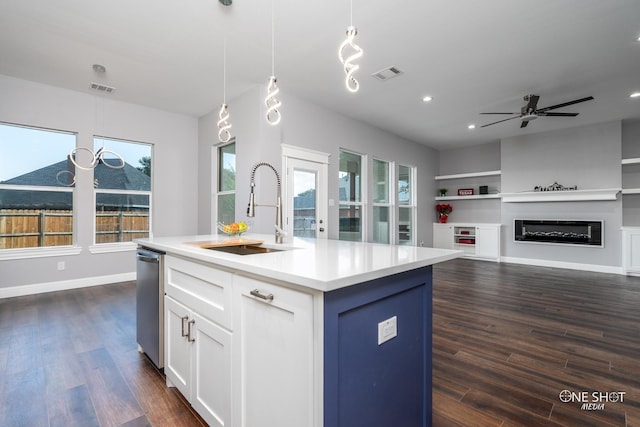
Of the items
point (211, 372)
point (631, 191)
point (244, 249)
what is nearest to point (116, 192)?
point (244, 249)

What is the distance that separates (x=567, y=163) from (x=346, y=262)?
23.5 feet

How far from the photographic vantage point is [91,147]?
4.52 m

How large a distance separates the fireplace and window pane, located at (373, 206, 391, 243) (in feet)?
9.60

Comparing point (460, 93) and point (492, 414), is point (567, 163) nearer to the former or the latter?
point (460, 93)

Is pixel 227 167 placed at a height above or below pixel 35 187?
above

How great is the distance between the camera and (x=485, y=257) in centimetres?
697

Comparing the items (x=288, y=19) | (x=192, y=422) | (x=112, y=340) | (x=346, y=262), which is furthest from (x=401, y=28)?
(x=112, y=340)

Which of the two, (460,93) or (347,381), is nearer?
(347,381)

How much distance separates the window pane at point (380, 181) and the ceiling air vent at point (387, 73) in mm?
2452

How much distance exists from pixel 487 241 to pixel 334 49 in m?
5.80

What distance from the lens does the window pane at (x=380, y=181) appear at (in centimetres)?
630

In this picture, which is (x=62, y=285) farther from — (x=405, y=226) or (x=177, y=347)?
(x=405, y=226)

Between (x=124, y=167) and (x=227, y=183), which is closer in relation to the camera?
(x=124, y=167)

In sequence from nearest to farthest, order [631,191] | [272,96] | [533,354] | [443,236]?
[272,96] < [533,354] < [631,191] < [443,236]
